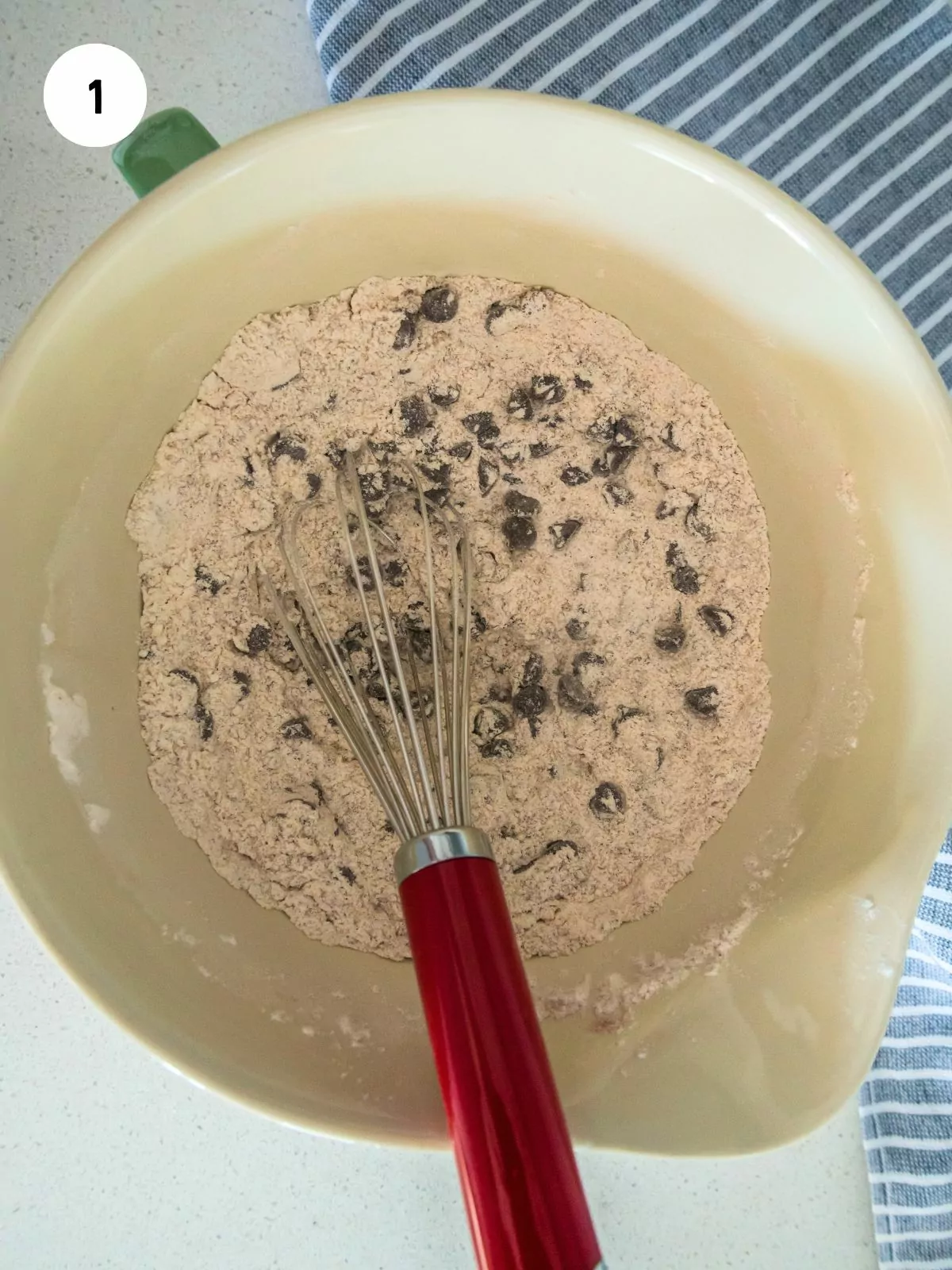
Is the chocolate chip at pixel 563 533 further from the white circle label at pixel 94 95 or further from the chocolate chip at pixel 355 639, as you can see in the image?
the white circle label at pixel 94 95

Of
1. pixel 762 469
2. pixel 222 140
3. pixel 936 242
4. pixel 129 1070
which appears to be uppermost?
pixel 222 140

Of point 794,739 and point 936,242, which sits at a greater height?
point 936,242

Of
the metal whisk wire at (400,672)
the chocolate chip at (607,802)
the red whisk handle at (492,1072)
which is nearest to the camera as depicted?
the red whisk handle at (492,1072)

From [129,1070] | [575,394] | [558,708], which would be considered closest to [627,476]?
[575,394]

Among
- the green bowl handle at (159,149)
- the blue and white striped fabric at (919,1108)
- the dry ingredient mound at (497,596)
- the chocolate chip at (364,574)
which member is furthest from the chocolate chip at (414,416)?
the blue and white striped fabric at (919,1108)

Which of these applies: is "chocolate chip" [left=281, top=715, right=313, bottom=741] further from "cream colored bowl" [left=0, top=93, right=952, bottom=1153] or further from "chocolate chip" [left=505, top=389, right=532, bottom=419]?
"chocolate chip" [left=505, top=389, right=532, bottom=419]

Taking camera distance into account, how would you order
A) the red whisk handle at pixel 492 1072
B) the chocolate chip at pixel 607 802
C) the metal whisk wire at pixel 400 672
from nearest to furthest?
the red whisk handle at pixel 492 1072 → the metal whisk wire at pixel 400 672 → the chocolate chip at pixel 607 802

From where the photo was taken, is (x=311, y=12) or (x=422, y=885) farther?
(x=311, y=12)

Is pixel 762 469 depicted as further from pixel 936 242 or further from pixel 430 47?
pixel 430 47
